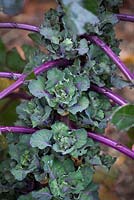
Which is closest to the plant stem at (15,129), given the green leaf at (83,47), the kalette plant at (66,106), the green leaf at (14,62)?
the kalette plant at (66,106)

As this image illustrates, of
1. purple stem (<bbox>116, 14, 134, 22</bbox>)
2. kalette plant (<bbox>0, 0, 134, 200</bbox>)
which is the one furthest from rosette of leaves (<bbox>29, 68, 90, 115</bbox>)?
purple stem (<bbox>116, 14, 134, 22</bbox>)

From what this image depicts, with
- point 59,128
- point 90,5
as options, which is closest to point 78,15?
point 90,5

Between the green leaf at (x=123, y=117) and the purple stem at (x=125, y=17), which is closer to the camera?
the green leaf at (x=123, y=117)

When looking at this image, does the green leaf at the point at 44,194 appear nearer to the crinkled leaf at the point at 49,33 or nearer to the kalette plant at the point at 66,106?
the kalette plant at the point at 66,106

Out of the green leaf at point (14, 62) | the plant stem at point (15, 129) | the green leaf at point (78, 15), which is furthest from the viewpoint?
the green leaf at point (14, 62)

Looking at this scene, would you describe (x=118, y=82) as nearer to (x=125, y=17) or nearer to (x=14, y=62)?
(x=125, y=17)

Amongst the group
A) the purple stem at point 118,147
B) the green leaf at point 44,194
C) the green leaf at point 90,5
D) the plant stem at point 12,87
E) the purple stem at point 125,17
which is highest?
the green leaf at point 90,5

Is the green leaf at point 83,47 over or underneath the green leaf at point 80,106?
over
